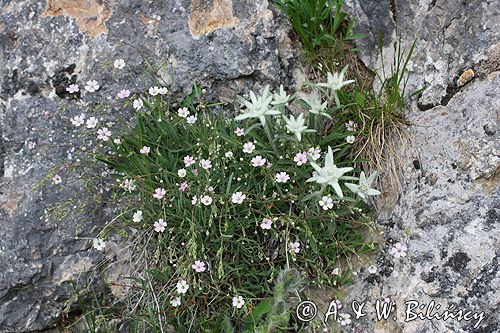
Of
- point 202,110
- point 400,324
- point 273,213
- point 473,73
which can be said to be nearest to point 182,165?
point 202,110

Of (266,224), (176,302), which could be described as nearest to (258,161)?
(266,224)

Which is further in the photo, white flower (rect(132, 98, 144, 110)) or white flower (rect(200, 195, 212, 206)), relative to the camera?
white flower (rect(132, 98, 144, 110))

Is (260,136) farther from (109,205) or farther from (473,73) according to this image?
(473,73)

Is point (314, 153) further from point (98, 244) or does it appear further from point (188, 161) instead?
point (98, 244)

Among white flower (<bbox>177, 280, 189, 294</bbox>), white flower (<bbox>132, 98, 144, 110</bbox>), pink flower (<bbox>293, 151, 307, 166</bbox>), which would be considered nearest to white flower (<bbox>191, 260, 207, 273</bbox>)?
white flower (<bbox>177, 280, 189, 294</bbox>)

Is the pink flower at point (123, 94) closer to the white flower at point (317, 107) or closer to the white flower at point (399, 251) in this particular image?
the white flower at point (317, 107)

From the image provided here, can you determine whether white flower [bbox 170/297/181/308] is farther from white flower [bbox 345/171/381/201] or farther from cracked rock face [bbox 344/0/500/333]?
white flower [bbox 345/171/381/201]
